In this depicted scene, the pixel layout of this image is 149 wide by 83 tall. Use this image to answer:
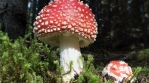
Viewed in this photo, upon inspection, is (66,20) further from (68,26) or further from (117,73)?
(117,73)

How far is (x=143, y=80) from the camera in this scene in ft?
7.02

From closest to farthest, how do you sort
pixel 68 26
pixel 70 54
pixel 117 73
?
pixel 68 26 < pixel 117 73 < pixel 70 54

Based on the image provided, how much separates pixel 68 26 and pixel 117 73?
584 mm

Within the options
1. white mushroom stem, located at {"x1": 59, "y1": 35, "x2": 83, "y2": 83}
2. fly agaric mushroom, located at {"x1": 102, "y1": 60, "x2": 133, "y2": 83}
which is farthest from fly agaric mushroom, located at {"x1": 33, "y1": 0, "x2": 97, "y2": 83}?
fly agaric mushroom, located at {"x1": 102, "y1": 60, "x2": 133, "y2": 83}

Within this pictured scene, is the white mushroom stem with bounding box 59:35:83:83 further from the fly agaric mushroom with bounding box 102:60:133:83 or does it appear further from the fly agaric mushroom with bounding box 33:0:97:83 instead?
the fly agaric mushroom with bounding box 102:60:133:83

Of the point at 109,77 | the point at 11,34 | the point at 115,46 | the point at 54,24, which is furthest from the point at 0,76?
the point at 115,46

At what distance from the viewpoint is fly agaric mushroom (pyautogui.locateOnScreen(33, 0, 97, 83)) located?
1.88 meters

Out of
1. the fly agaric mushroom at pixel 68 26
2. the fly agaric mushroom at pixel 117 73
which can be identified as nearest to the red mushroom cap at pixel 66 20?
the fly agaric mushroom at pixel 68 26

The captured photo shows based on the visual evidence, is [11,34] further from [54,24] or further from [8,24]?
[54,24]

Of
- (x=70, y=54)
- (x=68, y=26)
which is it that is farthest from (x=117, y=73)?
(x=68, y=26)

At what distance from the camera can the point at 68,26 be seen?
1851 mm

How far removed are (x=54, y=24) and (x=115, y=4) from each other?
1150 centimetres

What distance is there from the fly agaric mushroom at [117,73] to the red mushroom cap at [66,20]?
0.32m

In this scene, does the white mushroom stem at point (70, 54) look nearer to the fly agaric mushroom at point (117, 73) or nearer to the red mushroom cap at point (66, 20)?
the red mushroom cap at point (66, 20)
